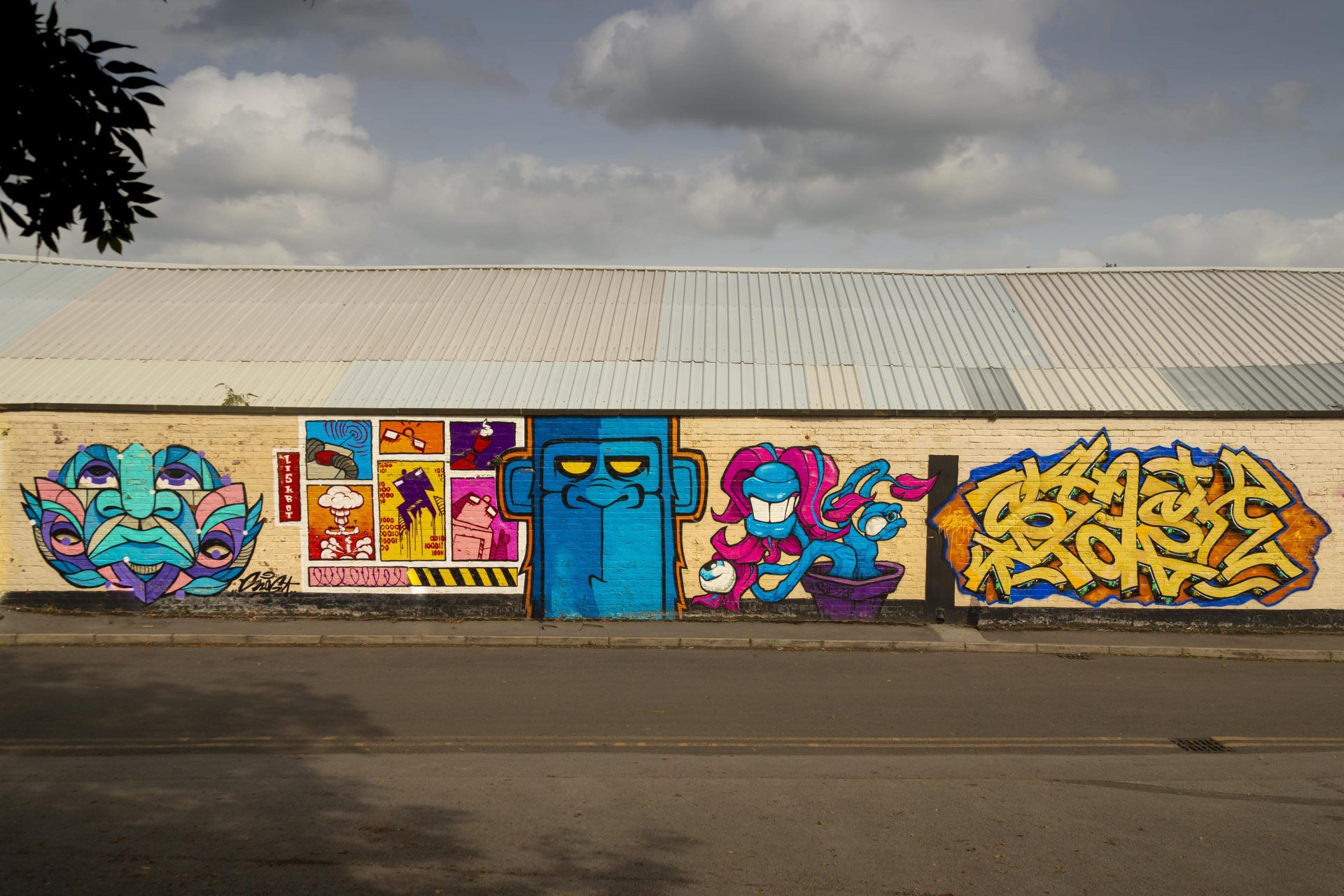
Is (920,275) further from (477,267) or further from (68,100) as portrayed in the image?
(68,100)

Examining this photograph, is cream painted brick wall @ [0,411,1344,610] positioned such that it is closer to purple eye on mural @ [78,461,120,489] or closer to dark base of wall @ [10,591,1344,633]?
dark base of wall @ [10,591,1344,633]

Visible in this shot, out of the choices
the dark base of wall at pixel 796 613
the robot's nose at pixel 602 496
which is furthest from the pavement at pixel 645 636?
the robot's nose at pixel 602 496

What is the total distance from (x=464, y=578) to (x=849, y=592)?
18.8ft

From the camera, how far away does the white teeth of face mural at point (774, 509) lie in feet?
46.5

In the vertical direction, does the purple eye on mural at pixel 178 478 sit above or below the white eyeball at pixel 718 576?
above

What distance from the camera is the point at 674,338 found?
16906 mm

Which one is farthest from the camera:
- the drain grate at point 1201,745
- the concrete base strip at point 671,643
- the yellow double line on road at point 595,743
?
the concrete base strip at point 671,643

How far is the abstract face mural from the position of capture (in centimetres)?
1425

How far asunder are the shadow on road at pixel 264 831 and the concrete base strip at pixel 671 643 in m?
3.58

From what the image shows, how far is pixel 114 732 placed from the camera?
29.8ft

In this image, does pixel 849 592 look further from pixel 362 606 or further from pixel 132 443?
pixel 132 443

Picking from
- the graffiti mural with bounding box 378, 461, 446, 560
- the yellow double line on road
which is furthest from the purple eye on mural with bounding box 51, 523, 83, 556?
the yellow double line on road

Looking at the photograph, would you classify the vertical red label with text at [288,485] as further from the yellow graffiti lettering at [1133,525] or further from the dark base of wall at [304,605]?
the yellow graffiti lettering at [1133,525]

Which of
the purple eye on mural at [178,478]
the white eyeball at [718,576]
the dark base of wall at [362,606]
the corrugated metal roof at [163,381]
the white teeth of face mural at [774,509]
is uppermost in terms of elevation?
the corrugated metal roof at [163,381]
